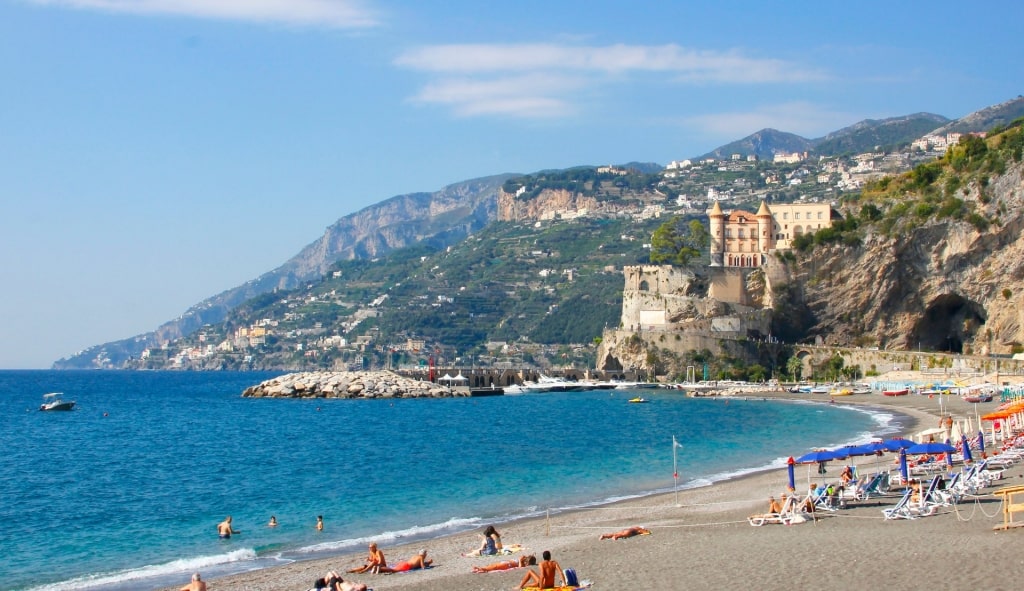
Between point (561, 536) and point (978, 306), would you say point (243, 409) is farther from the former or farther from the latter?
point (561, 536)

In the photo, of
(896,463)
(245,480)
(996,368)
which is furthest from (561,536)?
(996,368)

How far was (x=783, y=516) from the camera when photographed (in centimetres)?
2014

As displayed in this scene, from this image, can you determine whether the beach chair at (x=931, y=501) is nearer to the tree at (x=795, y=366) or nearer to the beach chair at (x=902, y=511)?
the beach chair at (x=902, y=511)

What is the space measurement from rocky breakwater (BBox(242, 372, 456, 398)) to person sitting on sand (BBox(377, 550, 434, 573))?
2634 inches

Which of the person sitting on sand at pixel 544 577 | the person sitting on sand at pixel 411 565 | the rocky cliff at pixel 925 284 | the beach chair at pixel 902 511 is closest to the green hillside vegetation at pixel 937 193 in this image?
the rocky cliff at pixel 925 284

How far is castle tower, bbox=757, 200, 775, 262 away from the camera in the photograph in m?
80.5

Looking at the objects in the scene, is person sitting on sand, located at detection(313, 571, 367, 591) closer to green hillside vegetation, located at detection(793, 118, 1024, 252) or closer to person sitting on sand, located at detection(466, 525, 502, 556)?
person sitting on sand, located at detection(466, 525, 502, 556)

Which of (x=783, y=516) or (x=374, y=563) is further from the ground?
(x=783, y=516)

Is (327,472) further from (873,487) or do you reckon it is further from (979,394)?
(979,394)

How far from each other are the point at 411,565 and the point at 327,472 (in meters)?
17.3

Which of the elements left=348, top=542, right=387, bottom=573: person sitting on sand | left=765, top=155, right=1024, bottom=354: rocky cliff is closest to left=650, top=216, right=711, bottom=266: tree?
left=765, top=155, right=1024, bottom=354: rocky cliff

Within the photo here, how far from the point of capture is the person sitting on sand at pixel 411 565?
17.8m

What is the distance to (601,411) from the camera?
201ft

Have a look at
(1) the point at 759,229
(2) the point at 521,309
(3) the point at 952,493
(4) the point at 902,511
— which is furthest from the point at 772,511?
(2) the point at 521,309
